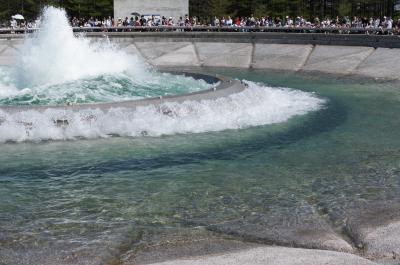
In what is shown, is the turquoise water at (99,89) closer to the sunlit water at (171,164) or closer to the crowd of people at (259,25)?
the sunlit water at (171,164)

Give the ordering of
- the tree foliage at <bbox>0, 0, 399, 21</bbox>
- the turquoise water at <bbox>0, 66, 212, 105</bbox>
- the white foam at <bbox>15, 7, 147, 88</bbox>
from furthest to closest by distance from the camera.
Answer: the tree foliage at <bbox>0, 0, 399, 21</bbox> → the white foam at <bbox>15, 7, 147, 88</bbox> → the turquoise water at <bbox>0, 66, 212, 105</bbox>

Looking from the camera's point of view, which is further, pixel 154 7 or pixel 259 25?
pixel 154 7

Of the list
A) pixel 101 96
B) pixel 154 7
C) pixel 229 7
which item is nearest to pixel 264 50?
pixel 154 7

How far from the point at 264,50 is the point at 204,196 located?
86.4 feet

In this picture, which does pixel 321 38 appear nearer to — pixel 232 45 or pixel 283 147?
pixel 232 45

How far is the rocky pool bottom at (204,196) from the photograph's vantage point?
24.7 feet

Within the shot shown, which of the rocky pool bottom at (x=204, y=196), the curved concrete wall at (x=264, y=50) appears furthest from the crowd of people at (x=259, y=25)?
the rocky pool bottom at (x=204, y=196)

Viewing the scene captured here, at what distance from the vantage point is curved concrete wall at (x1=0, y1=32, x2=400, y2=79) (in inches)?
1178

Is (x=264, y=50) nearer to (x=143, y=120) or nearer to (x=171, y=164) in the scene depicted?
(x=143, y=120)

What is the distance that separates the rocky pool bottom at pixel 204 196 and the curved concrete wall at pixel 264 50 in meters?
14.7

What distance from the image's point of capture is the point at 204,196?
970cm

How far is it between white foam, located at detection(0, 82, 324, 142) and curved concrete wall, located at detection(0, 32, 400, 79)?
39.3 feet

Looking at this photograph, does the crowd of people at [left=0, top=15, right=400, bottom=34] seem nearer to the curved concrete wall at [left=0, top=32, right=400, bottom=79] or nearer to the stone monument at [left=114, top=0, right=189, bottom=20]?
the curved concrete wall at [left=0, top=32, right=400, bottom=79]

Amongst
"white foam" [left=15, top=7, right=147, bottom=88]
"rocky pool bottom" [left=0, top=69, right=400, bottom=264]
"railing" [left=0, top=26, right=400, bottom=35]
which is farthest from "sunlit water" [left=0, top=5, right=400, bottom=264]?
"railing" [left=0, top=26, right=400, bottom=35]
